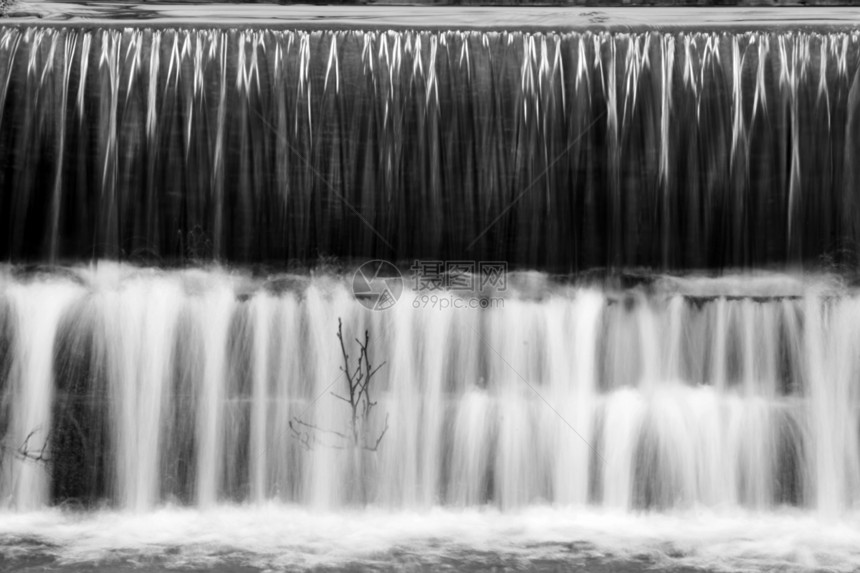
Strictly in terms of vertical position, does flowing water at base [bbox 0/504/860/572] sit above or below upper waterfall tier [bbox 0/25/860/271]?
below

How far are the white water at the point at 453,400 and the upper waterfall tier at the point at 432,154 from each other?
219mm

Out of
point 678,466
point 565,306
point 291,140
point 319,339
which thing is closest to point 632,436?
point 678,466

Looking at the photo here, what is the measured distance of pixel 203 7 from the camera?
6.72 metres

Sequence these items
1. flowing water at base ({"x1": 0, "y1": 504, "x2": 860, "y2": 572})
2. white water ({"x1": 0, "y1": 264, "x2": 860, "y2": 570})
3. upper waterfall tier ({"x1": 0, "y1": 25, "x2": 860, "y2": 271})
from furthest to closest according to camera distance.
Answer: upper waterfall tier ({"x1": 0, "y1": 25, "x2": 860, "y2": 271}) < white water ({"x1": 0, "y1": 264, "x2": 860, "y2": 570}) < flowing water at base ({"x1": 0, "y1": 504, "x2": 860, "y2": 572})

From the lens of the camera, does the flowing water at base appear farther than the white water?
No

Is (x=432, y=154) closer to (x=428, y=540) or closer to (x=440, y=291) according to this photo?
(x=440, y=291)

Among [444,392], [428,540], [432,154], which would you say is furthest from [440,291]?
[428,540]

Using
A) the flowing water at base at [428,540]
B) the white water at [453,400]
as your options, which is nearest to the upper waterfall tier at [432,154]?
the white water at [453,400]

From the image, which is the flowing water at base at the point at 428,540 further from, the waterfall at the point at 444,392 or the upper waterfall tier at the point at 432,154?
the upper waterfall tier at the point at 432,154

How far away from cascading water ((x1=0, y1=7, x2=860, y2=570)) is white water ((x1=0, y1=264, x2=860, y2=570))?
1 cm

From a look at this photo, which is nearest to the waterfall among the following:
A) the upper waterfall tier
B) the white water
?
the white water

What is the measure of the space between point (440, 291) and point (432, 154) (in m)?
0.71

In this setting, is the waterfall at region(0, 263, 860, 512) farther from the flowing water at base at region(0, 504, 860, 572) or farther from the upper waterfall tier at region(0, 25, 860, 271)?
the upper waterfall tier at region(0, 25, 860, 271)

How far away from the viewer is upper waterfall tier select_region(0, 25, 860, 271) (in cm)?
601
